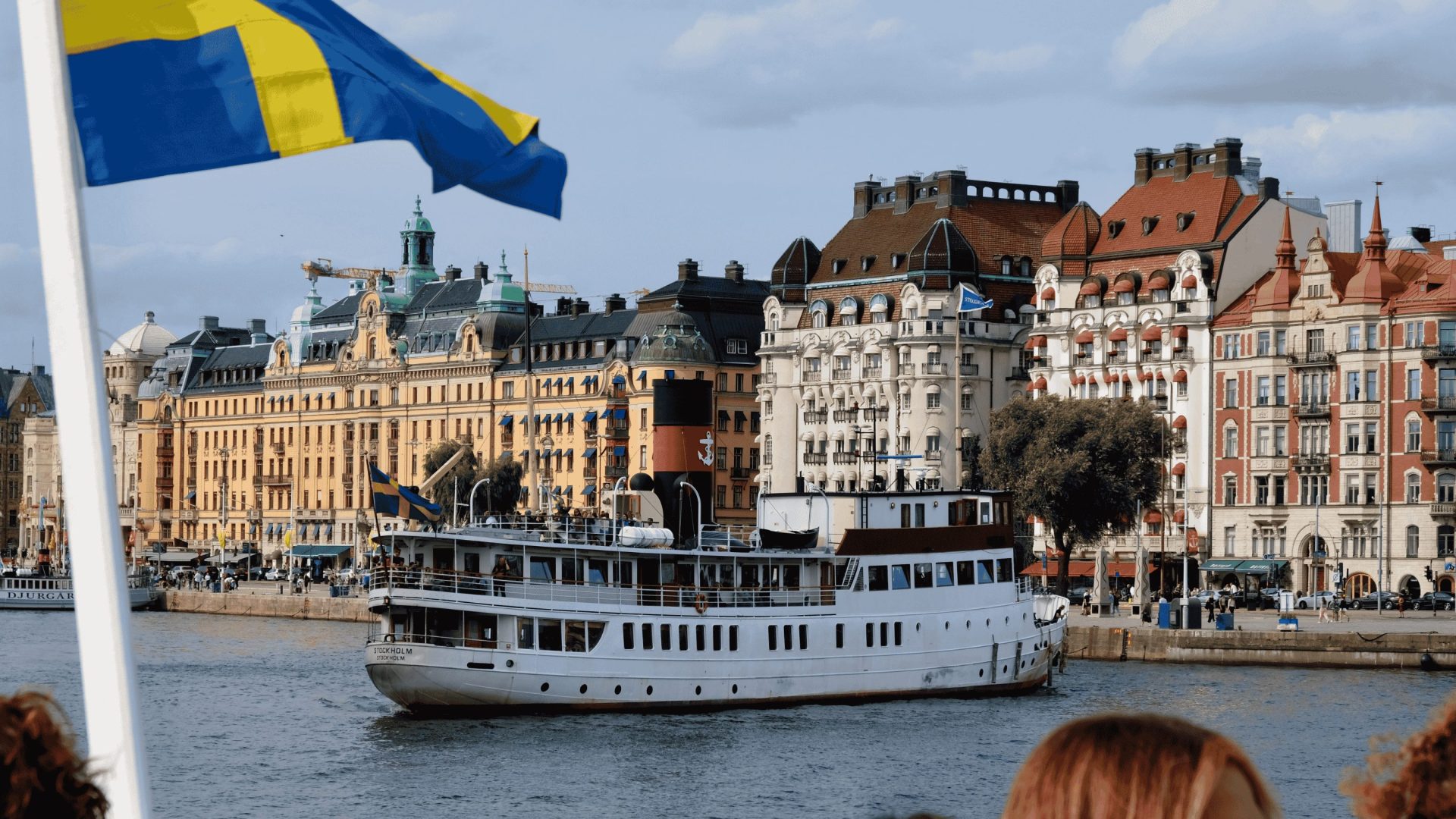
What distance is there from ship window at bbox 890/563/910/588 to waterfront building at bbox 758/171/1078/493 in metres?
57.7

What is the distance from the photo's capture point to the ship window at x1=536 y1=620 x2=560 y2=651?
59.2 metres

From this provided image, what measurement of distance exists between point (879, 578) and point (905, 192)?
77267 millimetres

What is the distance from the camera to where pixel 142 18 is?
10.6 m

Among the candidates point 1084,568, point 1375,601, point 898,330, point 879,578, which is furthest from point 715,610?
point 898,330

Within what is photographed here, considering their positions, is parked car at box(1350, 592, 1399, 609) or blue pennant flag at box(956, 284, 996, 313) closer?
blue pennant flag at box(956, 284, 996, 313)

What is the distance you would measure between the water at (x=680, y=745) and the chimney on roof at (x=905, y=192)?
64.7m

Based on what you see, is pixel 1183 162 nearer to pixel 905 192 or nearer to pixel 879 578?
pixel 905 192

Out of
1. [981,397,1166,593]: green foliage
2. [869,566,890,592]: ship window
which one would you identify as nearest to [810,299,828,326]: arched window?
[981,397,1166,593]: green foliage

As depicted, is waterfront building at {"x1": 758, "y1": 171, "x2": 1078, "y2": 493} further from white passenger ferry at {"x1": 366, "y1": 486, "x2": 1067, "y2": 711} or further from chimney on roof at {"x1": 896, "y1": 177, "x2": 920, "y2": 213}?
white passenger ferry at {"x1": 366, "y1": 486, "x2": 1067, "y2": 711}

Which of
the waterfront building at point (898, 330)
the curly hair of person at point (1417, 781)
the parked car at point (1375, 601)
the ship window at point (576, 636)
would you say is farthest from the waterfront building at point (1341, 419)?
the curly hair of person at point (1417, 781)

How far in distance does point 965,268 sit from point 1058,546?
31.8 metres

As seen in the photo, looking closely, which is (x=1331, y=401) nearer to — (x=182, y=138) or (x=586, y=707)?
(x=586, y=707)

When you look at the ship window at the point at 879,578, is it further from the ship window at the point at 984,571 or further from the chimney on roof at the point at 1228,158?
the chimney on roof at the point at 1228,158

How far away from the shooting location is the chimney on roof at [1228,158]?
11825 cm
